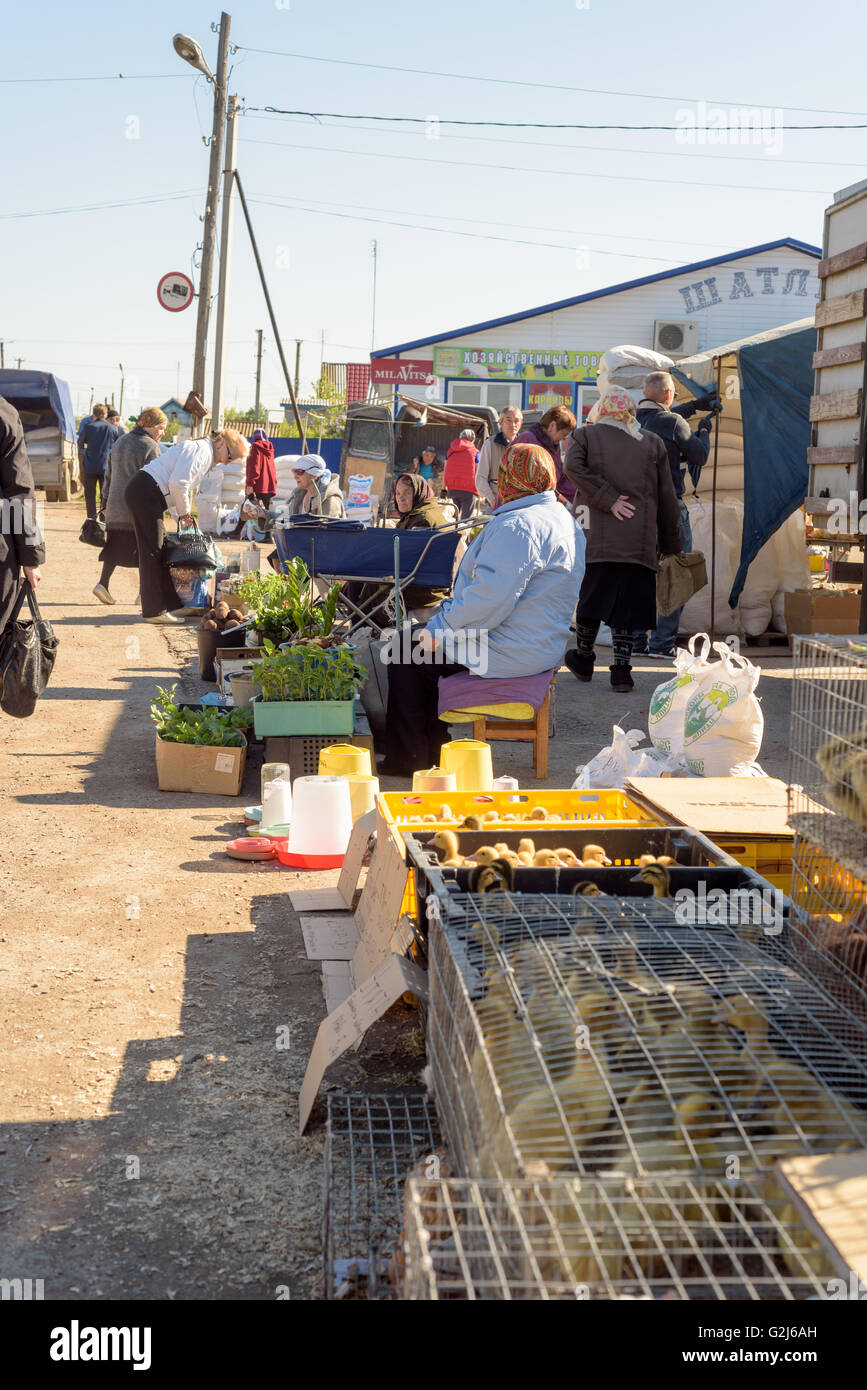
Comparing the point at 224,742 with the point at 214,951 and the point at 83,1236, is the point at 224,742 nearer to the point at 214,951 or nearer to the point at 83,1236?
the point at 214,951

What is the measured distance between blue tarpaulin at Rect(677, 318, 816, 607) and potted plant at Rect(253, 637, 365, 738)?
196 inches

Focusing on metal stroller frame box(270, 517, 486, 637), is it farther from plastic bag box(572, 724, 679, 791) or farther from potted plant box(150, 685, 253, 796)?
plastic bag box(572, 724, 679, 791)

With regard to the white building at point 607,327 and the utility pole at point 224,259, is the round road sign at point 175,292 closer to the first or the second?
the utility pole at point 224,259

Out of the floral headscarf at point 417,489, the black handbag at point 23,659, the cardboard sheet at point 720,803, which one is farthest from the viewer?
the floral headscarf at point 417,489

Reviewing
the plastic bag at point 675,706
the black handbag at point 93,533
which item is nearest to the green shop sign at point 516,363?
the black handbag at point 93,533

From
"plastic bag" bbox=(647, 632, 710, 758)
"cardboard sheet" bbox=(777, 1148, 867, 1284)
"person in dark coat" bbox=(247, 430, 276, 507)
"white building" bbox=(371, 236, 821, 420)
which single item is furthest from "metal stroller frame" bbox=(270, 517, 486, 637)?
"white building" bbox=(371, 236, 821, 420)

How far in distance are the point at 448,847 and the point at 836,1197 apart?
164cm

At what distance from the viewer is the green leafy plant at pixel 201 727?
6301 millimetres

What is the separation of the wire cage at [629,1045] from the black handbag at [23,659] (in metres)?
4.18

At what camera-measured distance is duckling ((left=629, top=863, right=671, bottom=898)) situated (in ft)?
10.1

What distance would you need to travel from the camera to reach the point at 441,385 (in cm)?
3012

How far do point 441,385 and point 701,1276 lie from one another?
29.4m

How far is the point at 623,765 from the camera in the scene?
17.2ft
